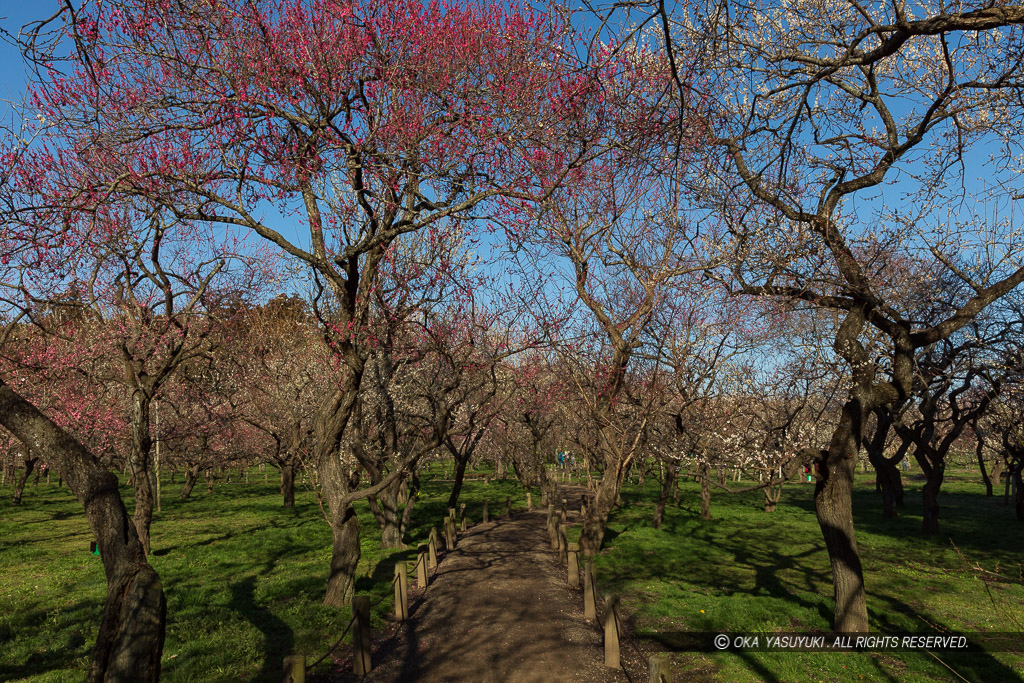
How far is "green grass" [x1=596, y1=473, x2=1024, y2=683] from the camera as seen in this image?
955 cm

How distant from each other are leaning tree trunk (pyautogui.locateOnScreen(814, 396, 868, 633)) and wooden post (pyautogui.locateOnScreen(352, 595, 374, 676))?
741 cm

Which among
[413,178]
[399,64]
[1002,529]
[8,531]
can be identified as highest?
[399,64]

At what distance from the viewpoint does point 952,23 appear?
5297 mm

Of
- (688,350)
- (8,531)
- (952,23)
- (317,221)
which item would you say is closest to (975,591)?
(688,350)

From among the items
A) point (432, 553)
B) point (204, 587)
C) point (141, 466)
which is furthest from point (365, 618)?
point (141, 466)

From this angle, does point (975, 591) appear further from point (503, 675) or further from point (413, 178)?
point (413, 178)

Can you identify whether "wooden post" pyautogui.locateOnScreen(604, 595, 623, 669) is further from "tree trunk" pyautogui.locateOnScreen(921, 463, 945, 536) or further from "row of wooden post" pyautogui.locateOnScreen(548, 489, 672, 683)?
"tree trunk" pyautogui.locateOnScreen(921, 463, 945, 536)

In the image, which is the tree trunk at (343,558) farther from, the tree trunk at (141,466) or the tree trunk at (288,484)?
the tree trunk at (288,484)

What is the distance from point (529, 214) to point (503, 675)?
20.6 feet

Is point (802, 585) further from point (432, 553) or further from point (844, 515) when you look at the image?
point (432, 553)

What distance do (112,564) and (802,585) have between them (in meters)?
14.1

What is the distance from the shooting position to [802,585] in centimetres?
1440

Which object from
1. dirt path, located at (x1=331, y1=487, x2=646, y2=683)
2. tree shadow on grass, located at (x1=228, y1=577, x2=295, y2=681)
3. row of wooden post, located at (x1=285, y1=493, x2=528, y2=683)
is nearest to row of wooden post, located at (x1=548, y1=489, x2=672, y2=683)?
dirt path, located at (x1=331, y1=487, x2=646, y2=683)

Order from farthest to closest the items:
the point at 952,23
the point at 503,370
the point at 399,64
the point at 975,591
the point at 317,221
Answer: the point at 503,370 < the point at 975,591 < the point at 317,221 < the point at 399,64 < the point at 952,23
